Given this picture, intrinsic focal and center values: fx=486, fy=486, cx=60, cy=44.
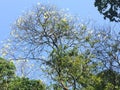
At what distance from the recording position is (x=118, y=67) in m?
32.0

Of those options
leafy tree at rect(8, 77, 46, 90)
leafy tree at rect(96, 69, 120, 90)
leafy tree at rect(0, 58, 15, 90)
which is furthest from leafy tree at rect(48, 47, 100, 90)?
leafy tree at rect(0, 58, 15, 90)

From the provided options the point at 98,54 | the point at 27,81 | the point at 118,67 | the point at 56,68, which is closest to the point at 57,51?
the point at 56,68

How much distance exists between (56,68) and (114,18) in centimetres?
1150

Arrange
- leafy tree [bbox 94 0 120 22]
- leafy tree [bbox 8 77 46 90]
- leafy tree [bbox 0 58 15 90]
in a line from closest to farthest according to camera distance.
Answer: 1. leafy tree [bbox 94 0 120 22]
2. leafy tree [bbox 8 77 46 90]
3. leafy tree [bbox 0 58 15 90]

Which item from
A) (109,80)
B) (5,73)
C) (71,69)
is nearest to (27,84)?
(5,73)

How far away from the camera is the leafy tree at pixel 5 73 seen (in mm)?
53941

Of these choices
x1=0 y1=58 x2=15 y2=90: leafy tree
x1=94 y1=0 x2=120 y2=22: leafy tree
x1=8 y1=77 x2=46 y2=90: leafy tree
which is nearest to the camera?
x1=94 y1=0 x2=120 y2=22: leafy tree

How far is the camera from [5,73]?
5469 centimetres

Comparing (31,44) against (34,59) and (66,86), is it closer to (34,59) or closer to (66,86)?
(34,59)

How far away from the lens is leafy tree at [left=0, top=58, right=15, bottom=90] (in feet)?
177

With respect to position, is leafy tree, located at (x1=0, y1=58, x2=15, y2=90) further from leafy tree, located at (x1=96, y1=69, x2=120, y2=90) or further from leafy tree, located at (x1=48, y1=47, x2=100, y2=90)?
leafy tree, located at (x1=96, y1=69, x2=120, y2=90)

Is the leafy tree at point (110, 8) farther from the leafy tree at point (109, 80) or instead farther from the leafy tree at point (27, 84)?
the leafy tree at point (27, 84)

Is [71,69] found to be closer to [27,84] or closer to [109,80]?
[109,80]

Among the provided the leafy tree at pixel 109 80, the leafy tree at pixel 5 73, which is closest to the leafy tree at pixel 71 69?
the leafy tree at pixel 109 80
